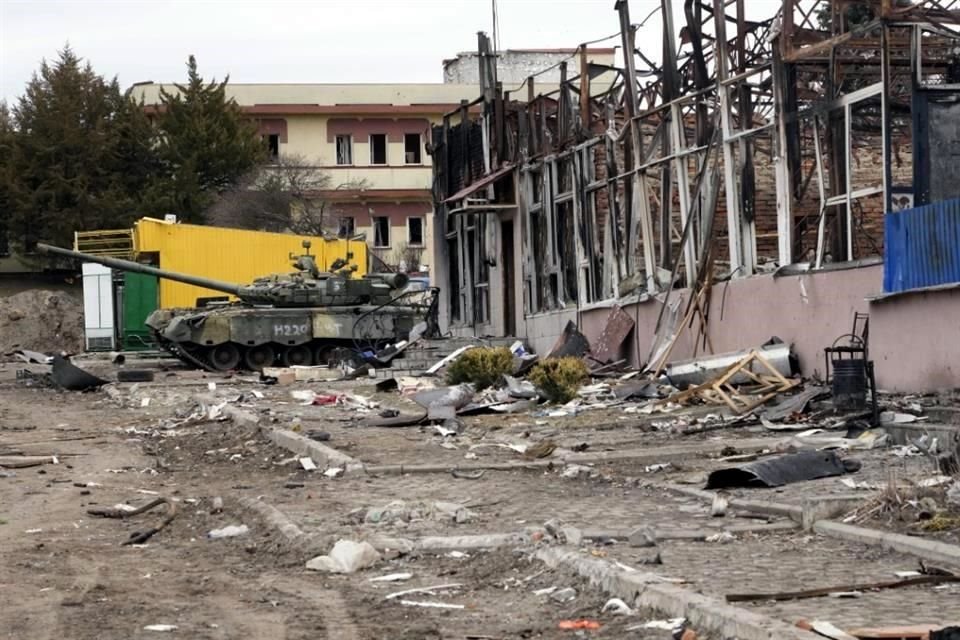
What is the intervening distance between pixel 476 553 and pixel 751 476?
257 cm

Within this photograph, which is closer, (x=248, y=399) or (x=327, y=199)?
(x=248, y=399)

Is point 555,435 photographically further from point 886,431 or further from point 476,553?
point 476,553

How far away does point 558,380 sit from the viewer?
61.0 feet

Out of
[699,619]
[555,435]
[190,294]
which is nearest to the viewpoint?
[699,619]

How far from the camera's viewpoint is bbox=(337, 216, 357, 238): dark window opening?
5822cm

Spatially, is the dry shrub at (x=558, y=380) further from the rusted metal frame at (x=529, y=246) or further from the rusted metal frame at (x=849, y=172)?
the rusted metal frame at (x=529, y=246)

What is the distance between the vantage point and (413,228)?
6084 centimetres

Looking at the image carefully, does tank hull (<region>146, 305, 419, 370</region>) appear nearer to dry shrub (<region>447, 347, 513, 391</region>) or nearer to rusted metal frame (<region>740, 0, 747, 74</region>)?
dry shrub (<region>447, 347, 513, 391</region>)

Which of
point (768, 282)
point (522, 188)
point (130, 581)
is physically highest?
point (522, 188)

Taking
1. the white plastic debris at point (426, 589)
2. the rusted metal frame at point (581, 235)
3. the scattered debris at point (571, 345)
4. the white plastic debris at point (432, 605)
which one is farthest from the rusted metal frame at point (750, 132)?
the white plastic debris at point (432, 605)

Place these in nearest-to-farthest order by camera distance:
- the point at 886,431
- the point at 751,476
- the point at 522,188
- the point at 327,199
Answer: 1. the point at 751,476
2. the point at 886,431
3. the point at 522,188
4. the point at 327,199

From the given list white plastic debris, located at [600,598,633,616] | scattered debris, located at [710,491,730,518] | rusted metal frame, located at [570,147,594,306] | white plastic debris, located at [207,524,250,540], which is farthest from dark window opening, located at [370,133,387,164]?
white plastic debris, located at [600,598,633,616]

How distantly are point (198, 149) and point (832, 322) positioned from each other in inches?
1582

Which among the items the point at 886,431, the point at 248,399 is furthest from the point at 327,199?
the point at 886,431
